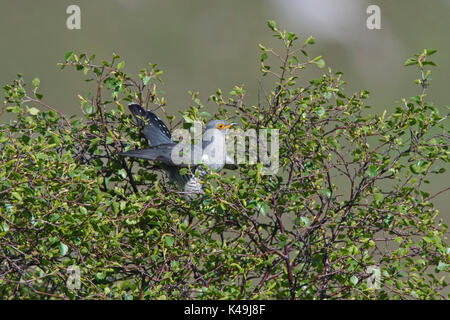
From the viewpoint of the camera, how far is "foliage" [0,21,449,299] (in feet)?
12.3

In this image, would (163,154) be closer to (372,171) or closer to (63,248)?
(63,248)

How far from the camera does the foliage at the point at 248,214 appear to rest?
374 cm

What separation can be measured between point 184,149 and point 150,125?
363 mm

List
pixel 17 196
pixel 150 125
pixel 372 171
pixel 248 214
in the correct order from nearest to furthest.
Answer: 1. pixel 17 196
2. pixel 372 171
3. pixel 248 214
4. pixel 150 125

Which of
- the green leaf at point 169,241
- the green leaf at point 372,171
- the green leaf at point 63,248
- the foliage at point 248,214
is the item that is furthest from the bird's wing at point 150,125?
the green leaf at point 372,171

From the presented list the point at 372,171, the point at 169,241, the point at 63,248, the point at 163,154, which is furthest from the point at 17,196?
the point at 372,171

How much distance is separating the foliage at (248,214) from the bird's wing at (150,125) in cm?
21

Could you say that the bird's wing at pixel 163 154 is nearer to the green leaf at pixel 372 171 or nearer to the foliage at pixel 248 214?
the foliage at pixel 248 214

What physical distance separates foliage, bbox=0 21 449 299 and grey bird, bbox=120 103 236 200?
0.72 ft

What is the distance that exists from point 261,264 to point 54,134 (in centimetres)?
159

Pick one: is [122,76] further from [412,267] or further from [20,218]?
[412,267]

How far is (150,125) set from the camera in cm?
465

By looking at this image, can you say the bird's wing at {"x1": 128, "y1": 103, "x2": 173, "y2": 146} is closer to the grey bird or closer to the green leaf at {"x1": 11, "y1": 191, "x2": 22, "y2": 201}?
the grey bird

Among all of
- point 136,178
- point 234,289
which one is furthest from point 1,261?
point 234,289
